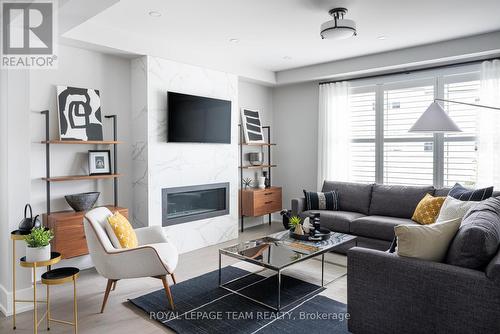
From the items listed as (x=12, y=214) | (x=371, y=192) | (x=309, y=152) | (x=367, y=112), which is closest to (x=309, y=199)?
(x=371, y=192)

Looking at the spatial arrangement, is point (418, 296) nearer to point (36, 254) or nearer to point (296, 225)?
point (296, 225)

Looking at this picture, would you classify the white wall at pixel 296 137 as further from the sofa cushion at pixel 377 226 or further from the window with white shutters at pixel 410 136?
the sofa cushion at pixel 377 226

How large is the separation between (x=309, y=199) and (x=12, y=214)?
3514 millimetres

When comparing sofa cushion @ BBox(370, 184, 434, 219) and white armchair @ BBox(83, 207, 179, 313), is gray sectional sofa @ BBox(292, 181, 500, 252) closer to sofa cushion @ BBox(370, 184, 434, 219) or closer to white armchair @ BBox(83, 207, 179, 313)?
sofa cushion @ BBox(370, 184, 434, 219)

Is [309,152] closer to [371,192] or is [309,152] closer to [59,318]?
[371,192]

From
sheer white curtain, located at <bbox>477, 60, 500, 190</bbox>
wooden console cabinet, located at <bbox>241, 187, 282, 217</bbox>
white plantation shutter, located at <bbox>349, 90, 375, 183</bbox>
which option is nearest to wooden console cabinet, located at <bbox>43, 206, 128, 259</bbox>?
wooden console cabinet, located at <bbox>241, 187, 282, 217</bbox>

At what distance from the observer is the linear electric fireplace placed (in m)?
4.39

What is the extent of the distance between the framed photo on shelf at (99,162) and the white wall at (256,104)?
2330mm

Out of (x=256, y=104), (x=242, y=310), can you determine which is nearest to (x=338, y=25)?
(x=242, y=310)

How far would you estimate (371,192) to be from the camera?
4.87 m

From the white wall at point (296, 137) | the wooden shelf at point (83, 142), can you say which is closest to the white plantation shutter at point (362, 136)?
the white wall at point (296, 137)

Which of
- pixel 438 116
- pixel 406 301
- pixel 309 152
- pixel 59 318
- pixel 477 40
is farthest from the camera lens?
pixel 309 152

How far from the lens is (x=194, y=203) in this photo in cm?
476

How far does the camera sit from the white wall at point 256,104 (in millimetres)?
5863
